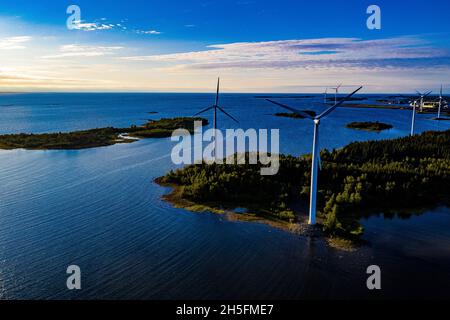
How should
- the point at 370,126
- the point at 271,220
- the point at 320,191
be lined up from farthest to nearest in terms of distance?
→ the point at 370,126, the point at 320,191, the point at 271,220

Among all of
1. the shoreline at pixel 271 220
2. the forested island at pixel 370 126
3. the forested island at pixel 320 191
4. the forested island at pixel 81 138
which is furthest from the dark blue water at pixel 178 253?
the forested island at pixel 370 126

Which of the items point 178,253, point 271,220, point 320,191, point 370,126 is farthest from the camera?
point 370,126

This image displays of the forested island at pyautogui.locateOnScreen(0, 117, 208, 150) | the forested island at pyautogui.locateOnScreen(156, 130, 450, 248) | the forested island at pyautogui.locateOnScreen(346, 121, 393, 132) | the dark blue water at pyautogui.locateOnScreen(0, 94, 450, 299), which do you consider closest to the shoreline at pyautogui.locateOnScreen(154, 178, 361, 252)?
the forested island at pyautogui.locateOnScreen(156, 130, 450, 248)

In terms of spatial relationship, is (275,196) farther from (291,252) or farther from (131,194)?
(131,194)

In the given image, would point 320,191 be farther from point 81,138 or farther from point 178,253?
point 81,138

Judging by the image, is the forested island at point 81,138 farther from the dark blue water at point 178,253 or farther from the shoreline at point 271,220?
the shoreline at point 271,220

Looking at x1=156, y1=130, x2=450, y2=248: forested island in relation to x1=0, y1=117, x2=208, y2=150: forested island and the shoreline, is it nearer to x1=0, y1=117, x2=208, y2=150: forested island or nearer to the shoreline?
the shoreline

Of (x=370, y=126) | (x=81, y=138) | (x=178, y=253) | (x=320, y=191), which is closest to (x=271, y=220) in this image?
(x=320, y=191)

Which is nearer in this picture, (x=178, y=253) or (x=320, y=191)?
(x=178, y=253)
